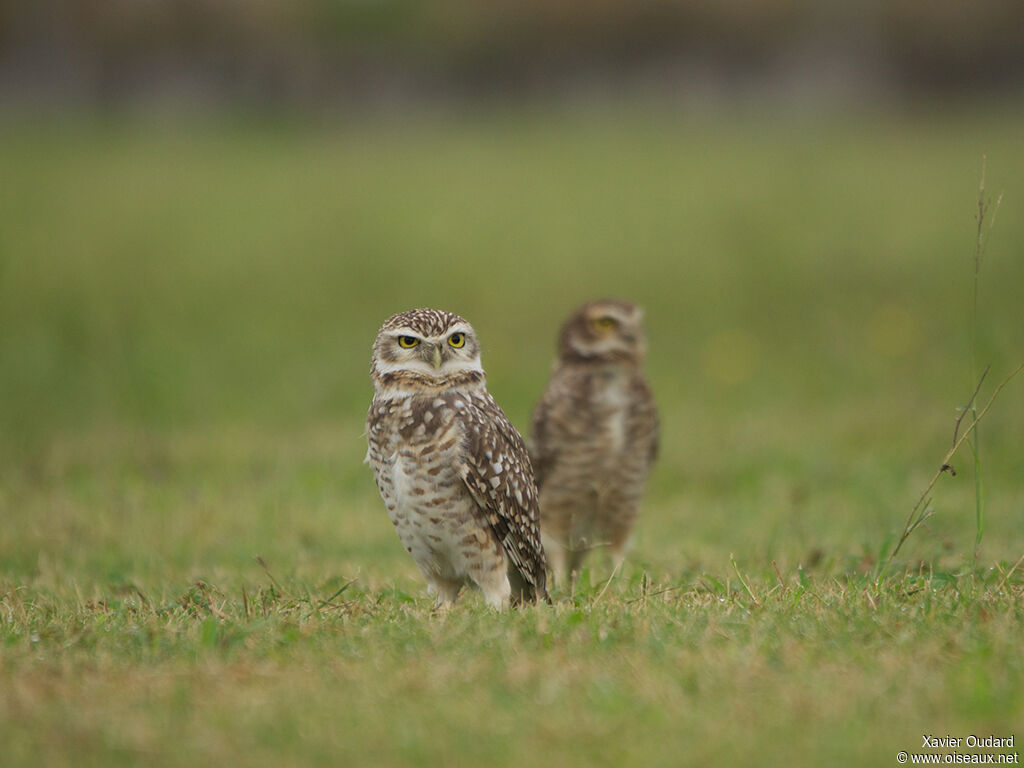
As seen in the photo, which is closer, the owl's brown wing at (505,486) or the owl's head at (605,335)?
the owl's brown wing at (505,486)

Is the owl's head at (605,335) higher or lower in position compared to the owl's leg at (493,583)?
higher

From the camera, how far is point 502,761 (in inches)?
128

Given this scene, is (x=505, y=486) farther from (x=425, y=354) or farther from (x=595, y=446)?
(x=595, y=446)

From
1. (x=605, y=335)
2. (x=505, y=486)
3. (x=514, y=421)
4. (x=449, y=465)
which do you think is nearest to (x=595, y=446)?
(x=605, y=335)

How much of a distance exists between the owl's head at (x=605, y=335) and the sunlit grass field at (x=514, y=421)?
3.76 feet

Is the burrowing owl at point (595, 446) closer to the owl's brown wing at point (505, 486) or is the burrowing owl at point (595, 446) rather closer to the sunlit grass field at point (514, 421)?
the sunlit grass field at point (514, 421)

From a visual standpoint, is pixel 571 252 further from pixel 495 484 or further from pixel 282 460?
pixel 495 484

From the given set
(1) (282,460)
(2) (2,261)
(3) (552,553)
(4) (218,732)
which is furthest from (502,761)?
(2) (2,261)

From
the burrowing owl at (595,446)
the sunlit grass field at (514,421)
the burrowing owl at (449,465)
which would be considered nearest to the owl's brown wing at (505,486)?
the burrowing owl at (449,465)

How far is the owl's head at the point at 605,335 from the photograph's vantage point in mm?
7020

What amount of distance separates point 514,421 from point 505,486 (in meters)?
5.47

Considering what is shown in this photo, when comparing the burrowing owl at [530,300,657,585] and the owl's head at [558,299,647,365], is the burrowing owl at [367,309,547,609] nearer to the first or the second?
the burrowing owl at [530,300,657,585]

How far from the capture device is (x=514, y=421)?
10.6 m

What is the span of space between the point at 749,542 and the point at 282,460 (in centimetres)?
390
